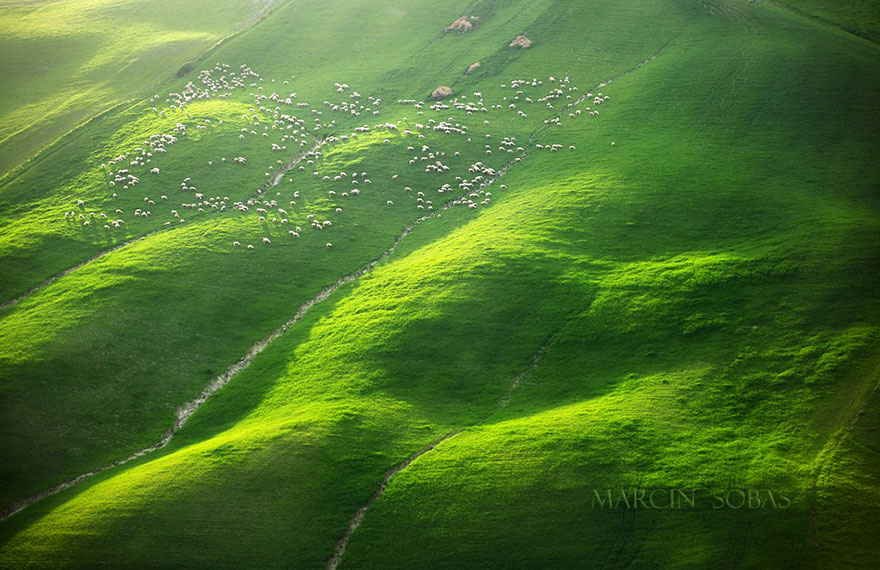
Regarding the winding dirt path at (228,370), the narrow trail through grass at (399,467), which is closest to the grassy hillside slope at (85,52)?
the winding dirt path at (228,370)

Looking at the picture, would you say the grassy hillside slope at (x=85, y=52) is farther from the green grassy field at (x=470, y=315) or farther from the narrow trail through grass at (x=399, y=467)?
the narrow trail through grass at (x=399, y=467)

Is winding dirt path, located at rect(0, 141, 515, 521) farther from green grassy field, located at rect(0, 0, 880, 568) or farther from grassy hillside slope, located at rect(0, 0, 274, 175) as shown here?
grassy hillside slope, located at rect(0, 0, 274, 175)

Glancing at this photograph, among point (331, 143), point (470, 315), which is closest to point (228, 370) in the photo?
point (470, 315)

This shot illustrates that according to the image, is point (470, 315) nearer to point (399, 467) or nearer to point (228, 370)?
point (399, 467)

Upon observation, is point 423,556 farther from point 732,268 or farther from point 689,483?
point 732,268

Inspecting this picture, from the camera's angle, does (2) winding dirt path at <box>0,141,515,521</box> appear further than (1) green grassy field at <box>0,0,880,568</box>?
Yes

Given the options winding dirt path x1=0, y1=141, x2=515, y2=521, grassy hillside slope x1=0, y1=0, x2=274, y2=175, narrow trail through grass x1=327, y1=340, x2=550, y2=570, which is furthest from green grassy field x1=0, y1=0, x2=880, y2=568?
grassy hillside slope x1=0, y1=0, x2=274, y2=175

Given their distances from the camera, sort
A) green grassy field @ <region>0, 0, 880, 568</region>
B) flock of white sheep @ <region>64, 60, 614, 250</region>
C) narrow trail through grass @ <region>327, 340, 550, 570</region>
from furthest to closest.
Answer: flock of white sheep @ <region>64, 60, 614, 250</region>, green grassy field @ <region>0, 0, 880, 568</region>, narrow trail through grass @ <region>327, 340, 550, 570</region>

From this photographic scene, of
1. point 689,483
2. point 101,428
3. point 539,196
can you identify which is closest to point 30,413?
point 101,428

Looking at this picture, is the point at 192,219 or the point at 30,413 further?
the point at 192,219
